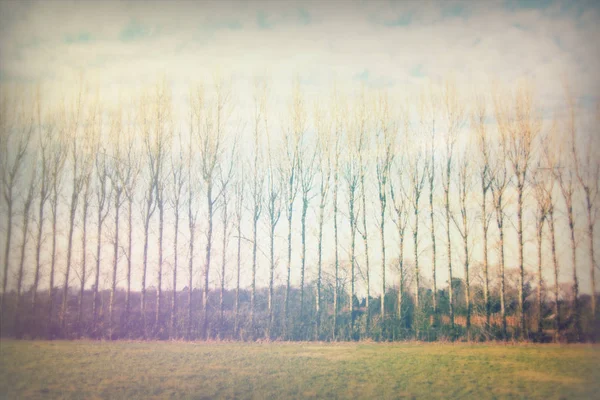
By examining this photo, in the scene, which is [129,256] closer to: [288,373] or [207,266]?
[207,266]

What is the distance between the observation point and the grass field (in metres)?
5.61

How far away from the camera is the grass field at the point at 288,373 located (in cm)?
561

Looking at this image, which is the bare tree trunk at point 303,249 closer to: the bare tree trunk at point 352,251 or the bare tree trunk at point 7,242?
the bare tree trunk at point 352,251

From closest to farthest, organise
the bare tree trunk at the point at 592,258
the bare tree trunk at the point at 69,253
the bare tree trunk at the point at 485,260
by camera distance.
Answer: the bare tree trunk at the point at 592,258 < the bare tree trunk at the point at 69,253 < the bare tree trunk at the point at 485,260

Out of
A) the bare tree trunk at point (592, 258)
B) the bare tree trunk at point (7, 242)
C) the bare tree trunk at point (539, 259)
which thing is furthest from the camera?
the bare tree trunk at point (539, 259)

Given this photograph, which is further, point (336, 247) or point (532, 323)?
point (336, 247)

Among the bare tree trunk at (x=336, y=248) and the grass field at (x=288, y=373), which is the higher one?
the bare tree trunk at (x=336, y=248)

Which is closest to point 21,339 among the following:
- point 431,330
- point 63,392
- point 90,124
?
point 63,392

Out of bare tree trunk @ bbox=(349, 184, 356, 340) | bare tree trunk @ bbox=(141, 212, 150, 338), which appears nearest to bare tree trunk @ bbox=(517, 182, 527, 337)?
bare tree trunk @ bbox=(349, 184, 356, 340)

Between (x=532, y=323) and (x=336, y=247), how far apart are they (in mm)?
4102

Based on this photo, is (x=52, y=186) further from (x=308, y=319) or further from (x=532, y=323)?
(x=532, y=323)

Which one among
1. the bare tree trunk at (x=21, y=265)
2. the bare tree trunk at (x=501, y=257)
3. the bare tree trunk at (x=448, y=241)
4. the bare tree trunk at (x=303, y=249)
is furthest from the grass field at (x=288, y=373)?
the bare tree trunk at (x=303, y=249)

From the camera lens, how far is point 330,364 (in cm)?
665

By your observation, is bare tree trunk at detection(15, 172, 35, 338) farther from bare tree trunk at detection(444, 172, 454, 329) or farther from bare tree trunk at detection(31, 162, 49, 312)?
bare tree trunk at detection(444, 172, 454, 329)
